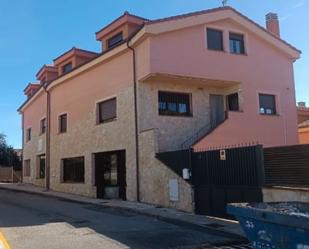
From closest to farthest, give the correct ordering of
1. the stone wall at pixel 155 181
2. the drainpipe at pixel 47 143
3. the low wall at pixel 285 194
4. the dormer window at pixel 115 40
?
the low wall at pixel 285 194 → the stone wall at pixel 155 181 → the dormer window at pixel 115 40 → the drainpipe at pixel 47 143

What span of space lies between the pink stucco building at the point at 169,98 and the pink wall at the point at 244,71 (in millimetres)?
50

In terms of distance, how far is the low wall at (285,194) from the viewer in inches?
438

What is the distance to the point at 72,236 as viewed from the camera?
35.8 ft

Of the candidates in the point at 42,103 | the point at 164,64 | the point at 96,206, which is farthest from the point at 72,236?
the point at 42,103

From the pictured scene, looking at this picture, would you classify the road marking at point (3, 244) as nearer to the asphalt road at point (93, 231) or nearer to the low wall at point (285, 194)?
the asphalt road at point (93, 231)

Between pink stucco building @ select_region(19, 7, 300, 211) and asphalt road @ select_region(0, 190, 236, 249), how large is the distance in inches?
122

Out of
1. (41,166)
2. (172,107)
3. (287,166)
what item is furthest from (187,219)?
(41,166)

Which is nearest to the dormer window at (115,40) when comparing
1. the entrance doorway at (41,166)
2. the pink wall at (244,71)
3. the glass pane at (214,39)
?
the pink wall at (244,71)

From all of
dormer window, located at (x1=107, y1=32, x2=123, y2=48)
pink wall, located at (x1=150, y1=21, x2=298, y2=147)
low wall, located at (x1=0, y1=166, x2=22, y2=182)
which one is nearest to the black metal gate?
pink wall, located at (x1=150, y1=21, x2=298, y2=147)

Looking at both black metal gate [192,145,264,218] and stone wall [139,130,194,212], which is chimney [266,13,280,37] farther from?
black metal gate [192,145,264,218]

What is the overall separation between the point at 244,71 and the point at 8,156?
3408 centimetres

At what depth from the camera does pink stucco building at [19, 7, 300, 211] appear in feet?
62.1

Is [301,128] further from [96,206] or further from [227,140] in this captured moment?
[96,206]

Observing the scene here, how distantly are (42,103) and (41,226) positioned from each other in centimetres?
2012
